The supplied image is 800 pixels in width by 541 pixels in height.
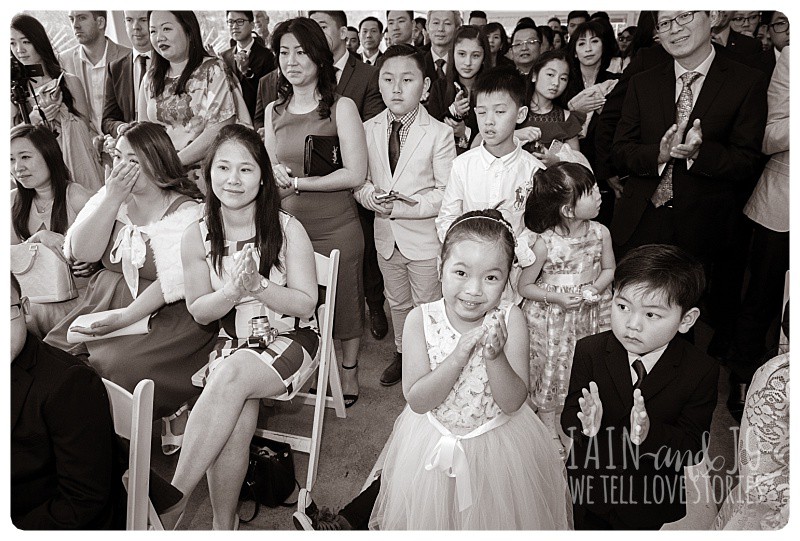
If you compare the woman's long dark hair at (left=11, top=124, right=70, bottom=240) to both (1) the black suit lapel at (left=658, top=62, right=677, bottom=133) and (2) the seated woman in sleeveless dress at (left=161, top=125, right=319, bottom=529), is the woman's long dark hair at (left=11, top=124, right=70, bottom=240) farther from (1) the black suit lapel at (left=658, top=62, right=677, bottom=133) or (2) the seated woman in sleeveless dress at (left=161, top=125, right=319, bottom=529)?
(1) the black suit lapel at (left=658, top=62, right=677, bottom=133)

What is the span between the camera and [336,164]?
257 cm

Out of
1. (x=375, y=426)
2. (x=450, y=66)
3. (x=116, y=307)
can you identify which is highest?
(x=450, y=66)

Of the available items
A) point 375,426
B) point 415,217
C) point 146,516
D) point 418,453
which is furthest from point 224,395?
Result: point 415,217

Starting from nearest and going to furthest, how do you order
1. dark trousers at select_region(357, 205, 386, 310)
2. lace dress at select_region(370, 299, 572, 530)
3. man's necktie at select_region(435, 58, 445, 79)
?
lace dress at select_region(370, 299, 572, 530), dark trousers at select_region(357, 205, 386, 310), man's necktie at select_region(435, 58, 445, 79)

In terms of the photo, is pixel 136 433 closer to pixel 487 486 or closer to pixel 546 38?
pixel 487 486

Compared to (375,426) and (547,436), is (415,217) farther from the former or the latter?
(547,436)

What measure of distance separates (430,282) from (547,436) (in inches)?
41.6

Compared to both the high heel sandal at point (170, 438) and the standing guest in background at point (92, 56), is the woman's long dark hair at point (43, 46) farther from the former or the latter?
the high heel sandal at point (170, 438)

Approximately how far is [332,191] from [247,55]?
1853 millimetres

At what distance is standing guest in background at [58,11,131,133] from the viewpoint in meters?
3.49

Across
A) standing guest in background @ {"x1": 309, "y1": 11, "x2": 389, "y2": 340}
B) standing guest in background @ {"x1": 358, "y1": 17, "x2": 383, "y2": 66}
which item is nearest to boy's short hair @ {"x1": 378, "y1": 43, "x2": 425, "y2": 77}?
standing guest in background @ {"x1": 309, "y1": 11, "x2": 389, "y2": 340}

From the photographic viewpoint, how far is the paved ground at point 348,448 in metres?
2.06

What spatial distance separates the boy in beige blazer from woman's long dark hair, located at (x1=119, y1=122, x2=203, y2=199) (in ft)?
2.45

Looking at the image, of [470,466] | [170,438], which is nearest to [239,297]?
[170,438]
